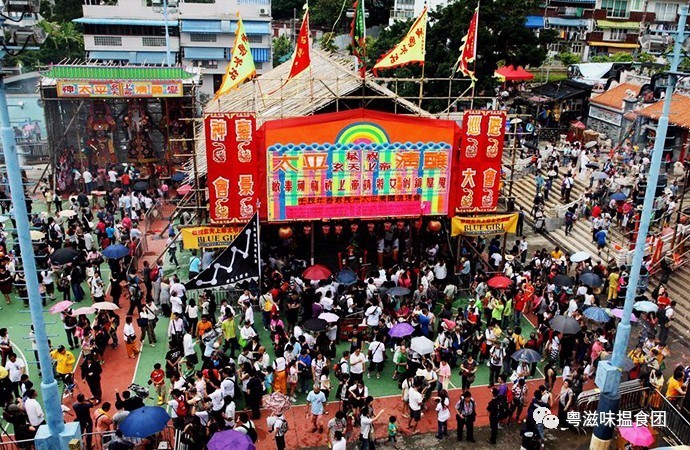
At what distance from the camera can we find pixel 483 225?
22.3 metres

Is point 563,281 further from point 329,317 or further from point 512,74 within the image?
point 512,74

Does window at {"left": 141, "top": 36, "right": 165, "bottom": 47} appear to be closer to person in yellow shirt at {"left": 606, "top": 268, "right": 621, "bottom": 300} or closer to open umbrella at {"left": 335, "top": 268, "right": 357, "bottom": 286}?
open umbrella at {"left": 335, "top": 268, "right": 357, "bottom": 286}

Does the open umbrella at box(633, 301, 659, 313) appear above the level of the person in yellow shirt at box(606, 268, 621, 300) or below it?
above

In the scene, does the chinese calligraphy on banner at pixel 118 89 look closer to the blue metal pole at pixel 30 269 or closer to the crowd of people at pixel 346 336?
the crowd of people at pixel 346 336

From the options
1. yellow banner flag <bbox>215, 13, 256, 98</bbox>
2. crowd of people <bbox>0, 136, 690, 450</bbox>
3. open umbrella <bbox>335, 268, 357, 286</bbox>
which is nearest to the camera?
crowd of people <bbox>0, 136, 690, 450</bbox>

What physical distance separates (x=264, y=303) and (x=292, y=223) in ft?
13.9

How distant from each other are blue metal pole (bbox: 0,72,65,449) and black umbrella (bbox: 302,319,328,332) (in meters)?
7.29

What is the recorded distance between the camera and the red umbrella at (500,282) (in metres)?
19.4

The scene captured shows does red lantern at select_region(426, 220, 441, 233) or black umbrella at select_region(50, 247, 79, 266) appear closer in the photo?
black umbrella at select_region(50, 247, 79, 266)

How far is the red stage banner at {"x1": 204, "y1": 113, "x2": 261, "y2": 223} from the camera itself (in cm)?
1994

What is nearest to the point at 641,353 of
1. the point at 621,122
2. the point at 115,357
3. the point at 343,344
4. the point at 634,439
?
the point at 634,439

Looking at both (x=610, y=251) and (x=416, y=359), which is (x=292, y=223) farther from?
(x=610, y=251)

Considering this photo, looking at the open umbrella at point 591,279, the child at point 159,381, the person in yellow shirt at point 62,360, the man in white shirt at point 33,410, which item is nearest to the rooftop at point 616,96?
the open umbrella at point 591,279

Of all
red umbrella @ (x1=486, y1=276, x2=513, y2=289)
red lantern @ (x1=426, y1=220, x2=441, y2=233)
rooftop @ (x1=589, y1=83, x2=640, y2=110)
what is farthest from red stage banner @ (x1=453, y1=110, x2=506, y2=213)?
rooftop @ (x1=589, y1=83, x2=640, y2=110)
